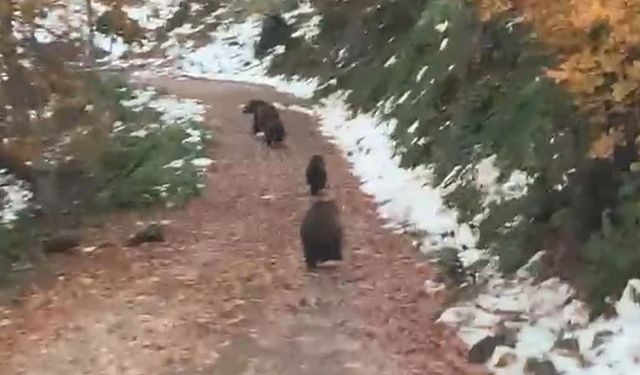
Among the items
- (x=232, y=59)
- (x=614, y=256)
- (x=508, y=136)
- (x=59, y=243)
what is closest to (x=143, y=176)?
(x=59, y=243)

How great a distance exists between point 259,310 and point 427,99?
5788 millimetres

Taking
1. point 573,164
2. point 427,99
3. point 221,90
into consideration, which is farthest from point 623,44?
point 221,90

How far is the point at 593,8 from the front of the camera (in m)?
A: 6.69

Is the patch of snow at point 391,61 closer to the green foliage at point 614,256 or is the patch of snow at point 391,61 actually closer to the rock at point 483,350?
the green foliage at point 614,256

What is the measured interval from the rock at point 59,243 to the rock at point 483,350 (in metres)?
5.41

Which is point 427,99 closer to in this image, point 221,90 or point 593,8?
point 593,8

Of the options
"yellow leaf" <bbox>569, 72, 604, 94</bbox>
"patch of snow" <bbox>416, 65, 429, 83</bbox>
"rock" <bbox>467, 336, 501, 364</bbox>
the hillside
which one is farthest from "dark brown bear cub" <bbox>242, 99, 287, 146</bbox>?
"yellow leaf" <bbox>569, 72, 604, 94</bbox>

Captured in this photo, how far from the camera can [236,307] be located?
9125 mm

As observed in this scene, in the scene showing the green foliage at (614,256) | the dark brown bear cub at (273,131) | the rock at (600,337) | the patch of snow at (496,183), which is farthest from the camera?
A: the dark brown bear cub at (273,131)

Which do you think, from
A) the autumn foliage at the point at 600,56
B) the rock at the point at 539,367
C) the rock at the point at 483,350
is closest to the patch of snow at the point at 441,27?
the autumn foliage at the point at 600,56

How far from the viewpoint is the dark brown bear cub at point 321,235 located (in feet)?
32.4

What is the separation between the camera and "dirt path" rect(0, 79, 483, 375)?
786 cm

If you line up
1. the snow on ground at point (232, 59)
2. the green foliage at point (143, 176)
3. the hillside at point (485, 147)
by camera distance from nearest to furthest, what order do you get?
the hillside at point (485, 147), the green foliage at point (143, 176), the snow on ground at point (232, 59)

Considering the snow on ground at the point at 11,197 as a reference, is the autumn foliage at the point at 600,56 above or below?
above
